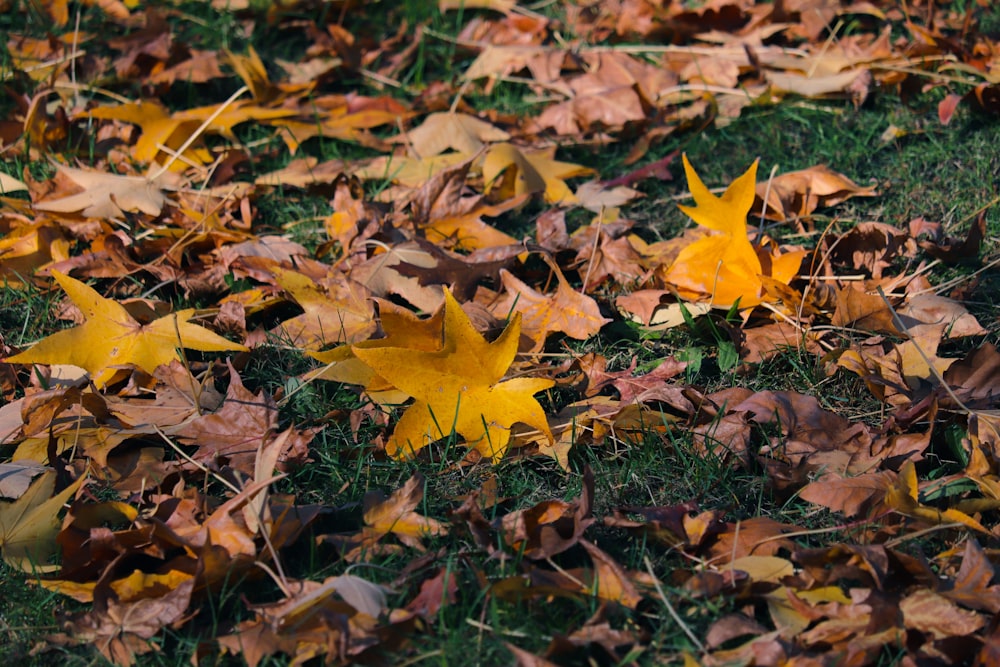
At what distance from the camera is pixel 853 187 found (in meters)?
2.36

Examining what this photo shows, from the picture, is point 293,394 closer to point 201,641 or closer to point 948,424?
point 201,641

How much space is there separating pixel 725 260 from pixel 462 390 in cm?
69

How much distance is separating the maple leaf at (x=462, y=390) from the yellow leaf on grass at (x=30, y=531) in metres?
0.58

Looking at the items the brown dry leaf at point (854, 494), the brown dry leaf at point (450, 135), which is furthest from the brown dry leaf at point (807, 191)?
the brown dry leaf at point (854, 494)

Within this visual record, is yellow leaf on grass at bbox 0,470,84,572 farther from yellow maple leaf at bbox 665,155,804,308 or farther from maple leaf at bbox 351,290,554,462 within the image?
yellow maple leaf at bbox 665,155,804,308

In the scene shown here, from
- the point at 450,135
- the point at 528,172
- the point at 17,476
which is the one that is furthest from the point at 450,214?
the point at 17,476

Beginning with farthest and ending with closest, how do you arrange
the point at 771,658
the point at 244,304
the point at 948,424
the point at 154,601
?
the point at 244,304
the point at 948,424
the point at 154,601
the point at 771,658

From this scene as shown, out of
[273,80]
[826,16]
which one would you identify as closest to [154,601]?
[273,80]

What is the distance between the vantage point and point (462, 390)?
1.73m

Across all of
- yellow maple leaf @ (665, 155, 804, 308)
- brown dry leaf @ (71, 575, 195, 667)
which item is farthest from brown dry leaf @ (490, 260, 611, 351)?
brown dry leaf @ (71, 575, 195, 667)

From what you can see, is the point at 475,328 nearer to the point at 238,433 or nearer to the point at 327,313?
the point at 327,313

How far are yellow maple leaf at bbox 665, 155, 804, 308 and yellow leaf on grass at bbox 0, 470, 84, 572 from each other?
132 centimetres

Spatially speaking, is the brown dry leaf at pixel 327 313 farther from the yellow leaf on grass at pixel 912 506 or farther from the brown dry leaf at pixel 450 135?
the yellow leaf on grass at pixel 912 506

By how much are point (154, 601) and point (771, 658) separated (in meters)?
0.94
